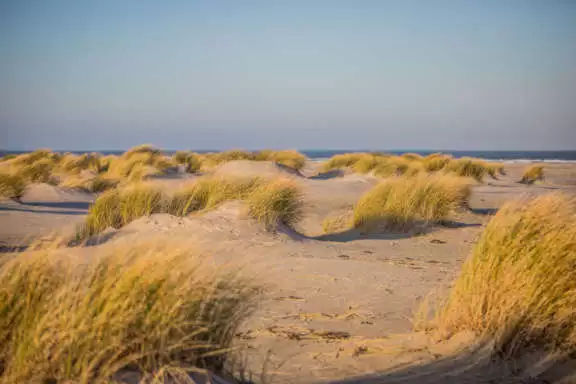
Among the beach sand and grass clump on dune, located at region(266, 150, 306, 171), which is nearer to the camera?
the beach sand

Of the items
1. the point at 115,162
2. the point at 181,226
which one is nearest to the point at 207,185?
the point at 181,226

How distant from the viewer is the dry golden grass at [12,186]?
12508 millimetres

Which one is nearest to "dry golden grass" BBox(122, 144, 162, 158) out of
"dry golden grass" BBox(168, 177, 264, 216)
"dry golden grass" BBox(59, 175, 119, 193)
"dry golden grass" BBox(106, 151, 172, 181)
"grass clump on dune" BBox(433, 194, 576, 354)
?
"dry golden grass" BBox(106, 151, 172, 181)

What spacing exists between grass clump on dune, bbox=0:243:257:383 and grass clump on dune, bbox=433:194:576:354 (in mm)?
1614

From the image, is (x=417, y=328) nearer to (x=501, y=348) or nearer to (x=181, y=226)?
(x=501, y=348)

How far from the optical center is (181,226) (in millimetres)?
7355

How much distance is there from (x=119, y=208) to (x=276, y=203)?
7.86ft

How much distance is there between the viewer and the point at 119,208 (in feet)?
27.8

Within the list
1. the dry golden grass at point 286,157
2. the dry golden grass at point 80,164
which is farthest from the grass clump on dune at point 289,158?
the dry golden grass at point 80,164

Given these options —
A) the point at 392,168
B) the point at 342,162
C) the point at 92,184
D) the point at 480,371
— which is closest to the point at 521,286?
the point at 480,371

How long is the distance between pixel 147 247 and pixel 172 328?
59cm

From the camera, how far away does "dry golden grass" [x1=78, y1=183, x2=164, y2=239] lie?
8328 mm

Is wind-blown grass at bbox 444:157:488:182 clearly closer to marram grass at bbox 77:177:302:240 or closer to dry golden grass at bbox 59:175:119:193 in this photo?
dry golden grass at bbox 59:175:119:193

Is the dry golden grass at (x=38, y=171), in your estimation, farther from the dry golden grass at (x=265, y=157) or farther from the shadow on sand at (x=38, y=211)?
the dry golden grass at (x=265, y=157)
